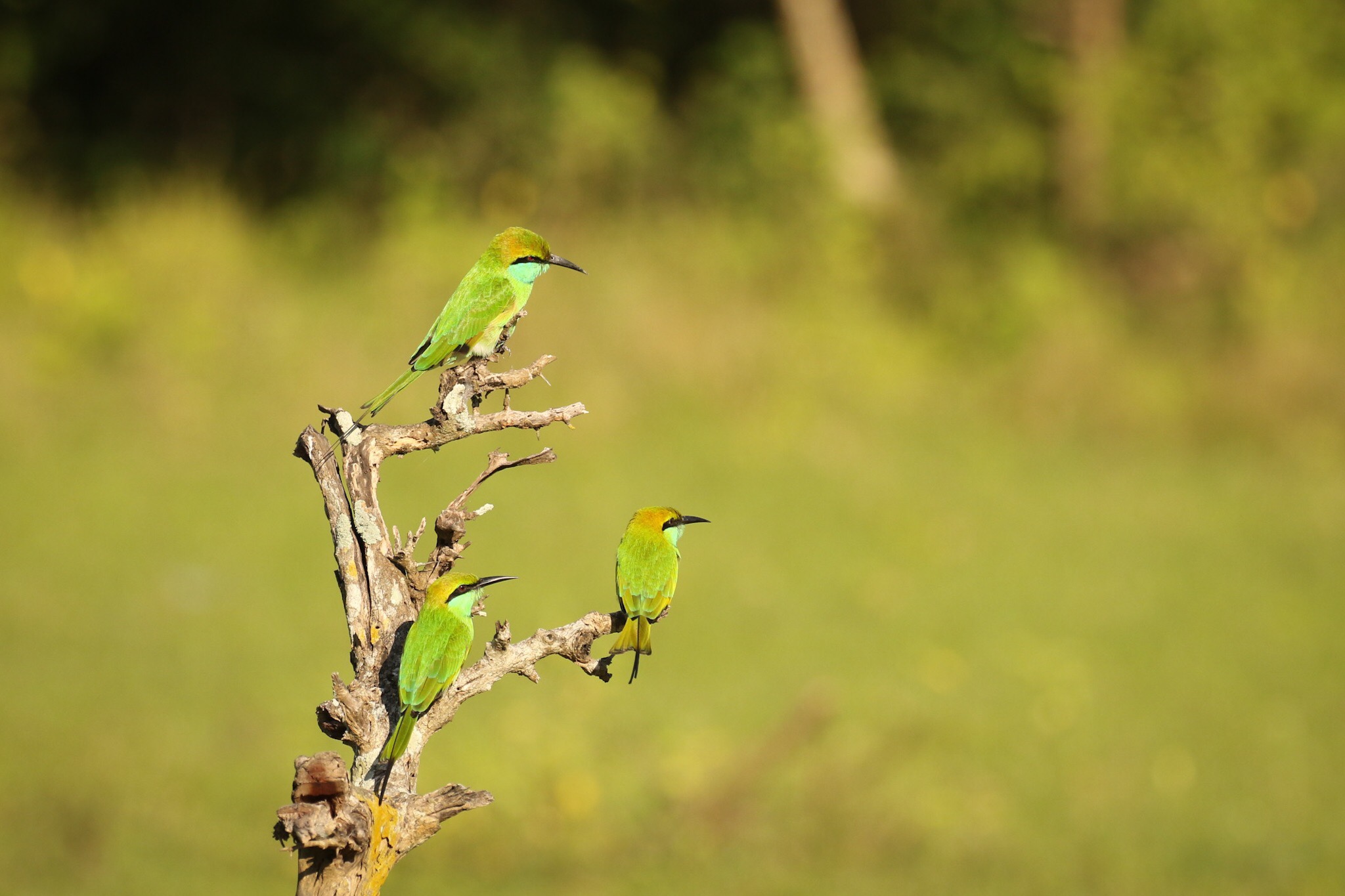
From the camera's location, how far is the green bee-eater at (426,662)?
2248 millimetres

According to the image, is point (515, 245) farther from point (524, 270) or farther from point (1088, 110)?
point (1088, 110)

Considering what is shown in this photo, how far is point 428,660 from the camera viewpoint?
89.1 inches

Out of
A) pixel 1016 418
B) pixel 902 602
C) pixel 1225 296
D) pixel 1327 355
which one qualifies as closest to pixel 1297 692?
pixel 902 602

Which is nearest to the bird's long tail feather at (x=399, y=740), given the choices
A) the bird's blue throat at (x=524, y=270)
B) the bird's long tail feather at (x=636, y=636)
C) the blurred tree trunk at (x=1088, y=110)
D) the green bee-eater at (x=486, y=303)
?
the bird's long tail feather at (x=636, y=636)

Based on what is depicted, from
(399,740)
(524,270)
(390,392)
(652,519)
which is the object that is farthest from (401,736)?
(524,270)

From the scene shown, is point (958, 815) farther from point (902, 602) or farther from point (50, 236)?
point (50, 236)

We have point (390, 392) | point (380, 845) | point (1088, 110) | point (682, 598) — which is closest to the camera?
point (380, 845)

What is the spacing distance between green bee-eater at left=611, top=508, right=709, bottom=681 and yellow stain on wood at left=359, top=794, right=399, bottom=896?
75 cm

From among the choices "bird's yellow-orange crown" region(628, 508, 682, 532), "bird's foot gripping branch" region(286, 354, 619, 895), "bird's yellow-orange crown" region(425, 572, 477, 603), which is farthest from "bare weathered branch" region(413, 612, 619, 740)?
"bird's yellow-orange crown" region(628, 508, 682, 532)

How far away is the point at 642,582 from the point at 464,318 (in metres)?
0.70

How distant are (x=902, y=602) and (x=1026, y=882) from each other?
344cm

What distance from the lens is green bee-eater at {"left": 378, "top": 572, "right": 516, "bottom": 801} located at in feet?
7.38

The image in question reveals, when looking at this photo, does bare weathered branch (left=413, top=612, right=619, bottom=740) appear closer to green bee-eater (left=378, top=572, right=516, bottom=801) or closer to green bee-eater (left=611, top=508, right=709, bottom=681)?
green bee-eater (left=378, top=572, right=516, bottom=801)

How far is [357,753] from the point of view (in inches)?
90.1
